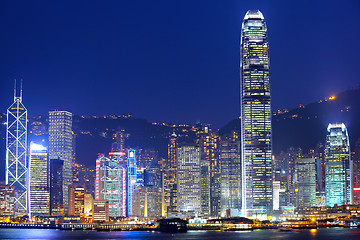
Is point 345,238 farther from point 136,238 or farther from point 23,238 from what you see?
point 23,238

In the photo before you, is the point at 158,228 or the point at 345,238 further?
the point at 158,228

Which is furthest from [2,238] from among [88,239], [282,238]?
[282,238]

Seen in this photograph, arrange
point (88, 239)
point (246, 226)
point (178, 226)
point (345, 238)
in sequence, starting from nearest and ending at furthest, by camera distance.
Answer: point (345, 238), point (88, 239), point (178, 226), point (246, 226)

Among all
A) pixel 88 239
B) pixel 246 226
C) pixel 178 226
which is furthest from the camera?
pixel 246 226

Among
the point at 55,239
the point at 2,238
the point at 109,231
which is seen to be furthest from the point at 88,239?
the point at 109,231

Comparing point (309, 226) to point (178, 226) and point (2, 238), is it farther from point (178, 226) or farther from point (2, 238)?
point (2, 238)

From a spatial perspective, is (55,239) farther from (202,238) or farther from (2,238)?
(202,238)

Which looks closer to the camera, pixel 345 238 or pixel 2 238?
pixel 345 238

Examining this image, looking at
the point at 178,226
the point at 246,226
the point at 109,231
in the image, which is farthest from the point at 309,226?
the point at 109,231
